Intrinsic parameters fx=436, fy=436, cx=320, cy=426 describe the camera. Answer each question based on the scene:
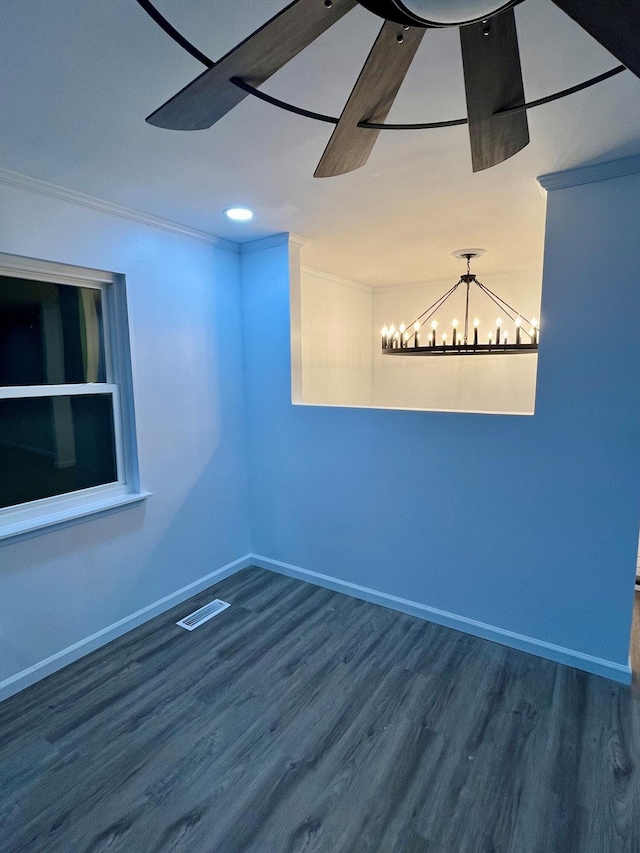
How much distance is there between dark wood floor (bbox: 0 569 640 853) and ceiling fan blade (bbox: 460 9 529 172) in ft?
7.02

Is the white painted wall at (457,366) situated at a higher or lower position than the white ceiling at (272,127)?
lower

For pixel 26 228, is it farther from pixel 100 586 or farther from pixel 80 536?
pixel 100 586

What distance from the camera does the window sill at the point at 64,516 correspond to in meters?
2.03

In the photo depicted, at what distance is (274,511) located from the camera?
10.7 ft

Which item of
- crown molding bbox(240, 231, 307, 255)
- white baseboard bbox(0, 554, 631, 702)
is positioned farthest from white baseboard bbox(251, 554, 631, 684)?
crown molding bbox(240, 231, 307, 255)

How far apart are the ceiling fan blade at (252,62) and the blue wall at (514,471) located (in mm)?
1690

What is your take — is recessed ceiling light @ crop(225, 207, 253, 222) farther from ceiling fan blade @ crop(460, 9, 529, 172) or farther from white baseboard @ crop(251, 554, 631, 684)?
white baseboard @ crop(251, 554, 631, 684)

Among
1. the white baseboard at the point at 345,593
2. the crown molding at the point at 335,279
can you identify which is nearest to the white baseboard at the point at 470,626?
the white baseboard at the point at 345,593

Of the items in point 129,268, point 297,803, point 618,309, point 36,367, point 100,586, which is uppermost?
point 129,268

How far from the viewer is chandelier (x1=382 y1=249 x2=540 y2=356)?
2.77m

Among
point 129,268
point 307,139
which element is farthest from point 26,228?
point 307,139

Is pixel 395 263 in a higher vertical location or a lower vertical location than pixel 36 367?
higher

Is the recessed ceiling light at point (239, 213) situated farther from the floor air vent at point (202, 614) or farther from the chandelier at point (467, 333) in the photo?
the floor air vent at point (202, 614)

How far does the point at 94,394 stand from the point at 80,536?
2.56 ft
